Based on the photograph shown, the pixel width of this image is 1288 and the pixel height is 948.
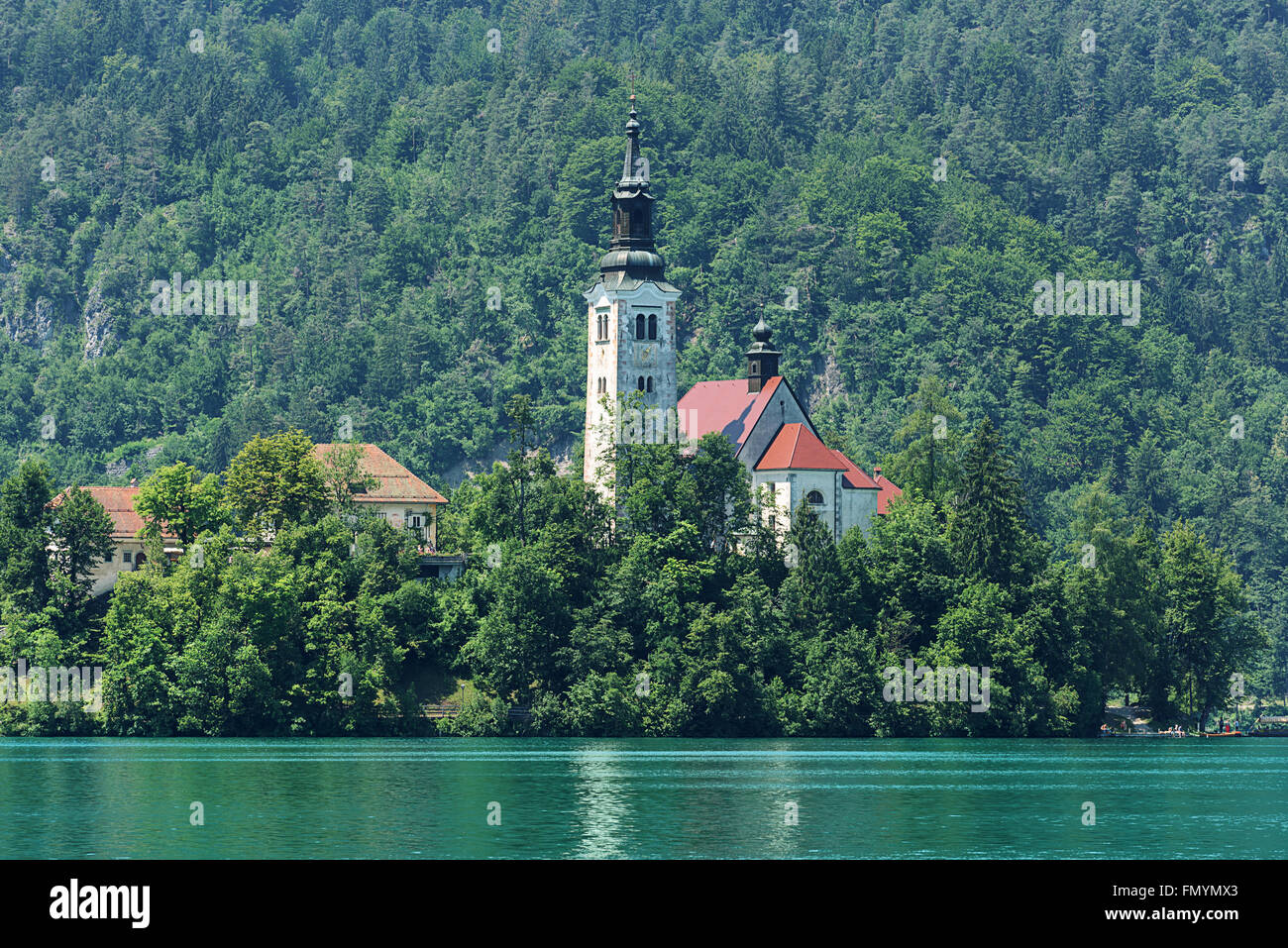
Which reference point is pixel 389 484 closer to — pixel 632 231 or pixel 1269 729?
pixel 632 231

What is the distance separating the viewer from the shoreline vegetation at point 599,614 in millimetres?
106188

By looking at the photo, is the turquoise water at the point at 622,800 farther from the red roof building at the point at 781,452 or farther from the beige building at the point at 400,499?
the beige building at the point at 400,499

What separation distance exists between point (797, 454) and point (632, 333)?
12000 millimetres

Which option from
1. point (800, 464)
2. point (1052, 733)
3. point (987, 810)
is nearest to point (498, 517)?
point (800, 464)

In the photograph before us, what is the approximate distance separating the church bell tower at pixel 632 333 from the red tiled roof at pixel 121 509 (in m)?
25.3

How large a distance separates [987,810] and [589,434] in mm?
60702

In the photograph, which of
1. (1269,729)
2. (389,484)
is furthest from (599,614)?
(1269,729)

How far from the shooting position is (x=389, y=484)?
131375mm

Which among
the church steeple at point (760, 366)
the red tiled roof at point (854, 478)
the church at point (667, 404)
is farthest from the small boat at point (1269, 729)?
the church steeple at point (760, 366)

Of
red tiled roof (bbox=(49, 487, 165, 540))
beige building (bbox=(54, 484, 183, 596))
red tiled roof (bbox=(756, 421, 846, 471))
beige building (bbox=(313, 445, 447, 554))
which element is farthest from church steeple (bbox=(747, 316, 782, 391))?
red tiled roof (bbox=(49, 487, 165, 540))

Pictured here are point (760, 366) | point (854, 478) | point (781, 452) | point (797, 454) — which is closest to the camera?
point (797, 454)

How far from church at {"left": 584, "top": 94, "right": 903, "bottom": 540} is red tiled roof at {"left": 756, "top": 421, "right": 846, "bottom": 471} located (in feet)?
0.26

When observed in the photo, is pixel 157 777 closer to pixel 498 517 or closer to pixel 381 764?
pixel 381 764
